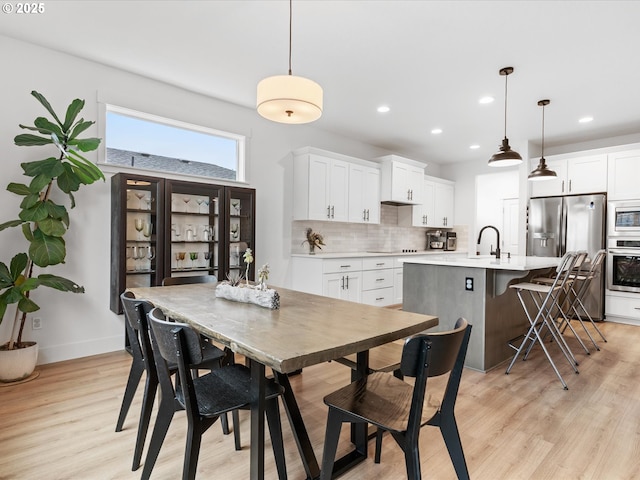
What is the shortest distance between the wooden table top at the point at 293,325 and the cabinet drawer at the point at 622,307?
16.2ft

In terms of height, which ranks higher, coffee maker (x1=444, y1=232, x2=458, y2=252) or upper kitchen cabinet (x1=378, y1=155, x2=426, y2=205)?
upper kitchen cabinet (x1=378, y1=155, x2=426, y2=205)

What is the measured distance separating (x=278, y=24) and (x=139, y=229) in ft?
7.41

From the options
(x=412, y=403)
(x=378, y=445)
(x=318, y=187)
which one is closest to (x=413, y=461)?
(x=412, y=403)

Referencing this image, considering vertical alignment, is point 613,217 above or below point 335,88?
below

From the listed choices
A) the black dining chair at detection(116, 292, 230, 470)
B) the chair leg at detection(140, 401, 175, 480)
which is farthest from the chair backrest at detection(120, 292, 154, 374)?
the chair leg at detection(140, 401, 175, 480)

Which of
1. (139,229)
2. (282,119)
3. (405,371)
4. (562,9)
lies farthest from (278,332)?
(562,9)

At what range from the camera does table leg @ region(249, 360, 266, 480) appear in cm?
138

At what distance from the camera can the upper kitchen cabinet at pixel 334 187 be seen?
5.01 m

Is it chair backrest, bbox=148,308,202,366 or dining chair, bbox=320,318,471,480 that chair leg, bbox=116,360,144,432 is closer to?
chair backrest, bbox=148,308,202,366

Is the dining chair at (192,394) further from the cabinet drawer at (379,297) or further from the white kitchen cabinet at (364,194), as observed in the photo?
the white kitchen cabinet at (364,194)

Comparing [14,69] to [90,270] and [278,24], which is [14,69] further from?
[278,24]

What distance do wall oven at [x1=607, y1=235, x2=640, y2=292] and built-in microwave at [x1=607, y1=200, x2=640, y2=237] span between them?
0.09m

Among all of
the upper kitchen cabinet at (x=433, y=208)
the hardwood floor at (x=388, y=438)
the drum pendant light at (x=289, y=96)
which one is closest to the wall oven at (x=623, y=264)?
the hardwood floor at (x=388, y=438)

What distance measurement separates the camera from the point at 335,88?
4020 millimetres
